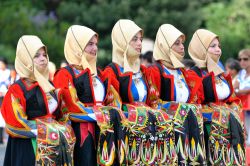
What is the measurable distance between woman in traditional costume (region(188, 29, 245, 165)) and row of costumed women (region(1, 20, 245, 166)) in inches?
0.5

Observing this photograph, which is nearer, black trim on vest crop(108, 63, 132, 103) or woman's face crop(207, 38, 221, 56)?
black trim on vest crop(108, 63, 132, 103)

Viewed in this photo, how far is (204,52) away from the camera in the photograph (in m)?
10.4

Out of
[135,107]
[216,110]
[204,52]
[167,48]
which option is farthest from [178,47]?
[135,107]

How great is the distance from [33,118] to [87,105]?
0.71 meters

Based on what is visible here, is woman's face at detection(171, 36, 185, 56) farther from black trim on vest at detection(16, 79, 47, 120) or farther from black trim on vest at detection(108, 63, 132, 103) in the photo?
black trim on vest at detection(16, 79, 47, 120)

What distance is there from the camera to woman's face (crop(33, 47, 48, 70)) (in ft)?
28.9

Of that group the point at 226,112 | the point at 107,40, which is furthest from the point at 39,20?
the point at 226,112

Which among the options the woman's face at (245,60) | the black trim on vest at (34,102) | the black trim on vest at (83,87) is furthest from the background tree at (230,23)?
the black trim on vest at (34,102)

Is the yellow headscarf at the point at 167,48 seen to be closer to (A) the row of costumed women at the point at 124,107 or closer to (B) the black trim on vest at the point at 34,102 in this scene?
(A) the row of costumed women at the point at 124,107

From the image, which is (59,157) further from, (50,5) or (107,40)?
(50,5)

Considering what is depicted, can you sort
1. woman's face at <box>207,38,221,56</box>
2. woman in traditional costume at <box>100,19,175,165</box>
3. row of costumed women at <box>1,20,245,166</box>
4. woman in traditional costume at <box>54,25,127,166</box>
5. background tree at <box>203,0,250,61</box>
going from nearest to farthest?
row of costumed women at <box>1,20,245,166</box>
woman in traditional costume at <box>54,25,127,166</box>
woman in traditional costume at <box>100,19,175,165</box>
woman's face at <box>207,38,221,56</box>
background tree at <box>203,0,250,61</box>

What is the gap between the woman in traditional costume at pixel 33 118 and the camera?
8672 millimetres

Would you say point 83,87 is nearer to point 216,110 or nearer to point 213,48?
point 216,110

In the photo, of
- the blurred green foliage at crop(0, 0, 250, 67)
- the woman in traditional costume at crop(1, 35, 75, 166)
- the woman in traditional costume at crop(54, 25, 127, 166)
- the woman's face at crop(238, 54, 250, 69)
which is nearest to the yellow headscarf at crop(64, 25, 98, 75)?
the woman in traditional costume at crop(54, 25, 127, 166)
